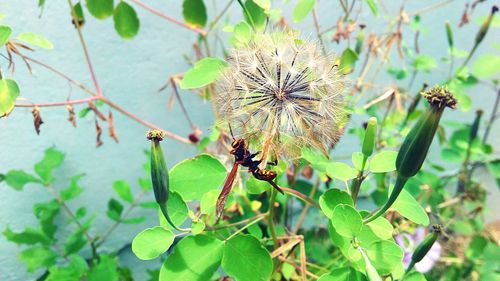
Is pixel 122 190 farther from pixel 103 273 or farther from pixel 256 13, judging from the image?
pixel 256 13

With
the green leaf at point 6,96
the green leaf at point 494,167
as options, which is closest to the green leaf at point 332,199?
the green leaf at point 6,96

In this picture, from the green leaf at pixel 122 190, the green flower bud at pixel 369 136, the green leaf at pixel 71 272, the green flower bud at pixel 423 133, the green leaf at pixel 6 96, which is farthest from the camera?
the green leaf at pixel 122 190

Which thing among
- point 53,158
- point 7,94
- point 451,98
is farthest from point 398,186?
point 53,158

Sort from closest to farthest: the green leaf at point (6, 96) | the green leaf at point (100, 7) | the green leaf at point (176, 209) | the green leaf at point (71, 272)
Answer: the green leaf at point (176, 209)
the green leaf at point (6, 96)
the green leaf at point (100, 7)
the green leaf at point (71, 272)

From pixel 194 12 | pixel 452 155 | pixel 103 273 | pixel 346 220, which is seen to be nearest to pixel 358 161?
pixel 346 220

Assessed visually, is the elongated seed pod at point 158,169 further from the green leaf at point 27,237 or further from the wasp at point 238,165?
the green leaf at point 27,237

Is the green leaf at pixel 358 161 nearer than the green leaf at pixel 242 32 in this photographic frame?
Yes

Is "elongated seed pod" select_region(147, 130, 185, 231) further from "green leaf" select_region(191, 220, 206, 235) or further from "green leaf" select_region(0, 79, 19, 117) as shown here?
"green leaf" select_region(0, 79, 19, 117)
